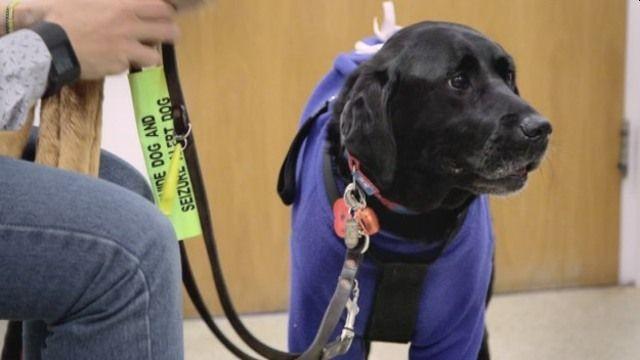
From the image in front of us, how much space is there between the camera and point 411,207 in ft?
4.21

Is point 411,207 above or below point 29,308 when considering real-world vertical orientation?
below

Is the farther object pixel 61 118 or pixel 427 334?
pixel 427 334

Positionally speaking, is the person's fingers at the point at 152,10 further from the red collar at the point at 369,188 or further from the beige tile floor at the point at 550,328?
the beige tile floor at the point at 550,328

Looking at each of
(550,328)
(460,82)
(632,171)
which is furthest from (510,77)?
(632,171)

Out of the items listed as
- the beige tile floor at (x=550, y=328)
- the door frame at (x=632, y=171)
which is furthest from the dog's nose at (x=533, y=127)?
the door frame at (x=632, y=171)

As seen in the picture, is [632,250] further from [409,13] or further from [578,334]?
[409,13]

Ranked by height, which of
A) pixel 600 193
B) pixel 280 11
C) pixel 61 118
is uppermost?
pixel 61 118

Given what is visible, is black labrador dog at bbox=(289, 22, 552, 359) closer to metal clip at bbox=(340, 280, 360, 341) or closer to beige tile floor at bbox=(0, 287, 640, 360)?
metal clip at bbox=(340, 280, 360, 341)

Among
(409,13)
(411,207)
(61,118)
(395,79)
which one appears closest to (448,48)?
(395,79)

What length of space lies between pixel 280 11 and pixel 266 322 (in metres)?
0.75

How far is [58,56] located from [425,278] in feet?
2.14

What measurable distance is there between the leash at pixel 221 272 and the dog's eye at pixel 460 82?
196mm

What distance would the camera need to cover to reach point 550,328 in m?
2.16

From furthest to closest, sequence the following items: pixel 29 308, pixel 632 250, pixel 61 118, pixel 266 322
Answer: pixel 632 250, pixel 266 322, pixel 61 118, pixel 29 308
